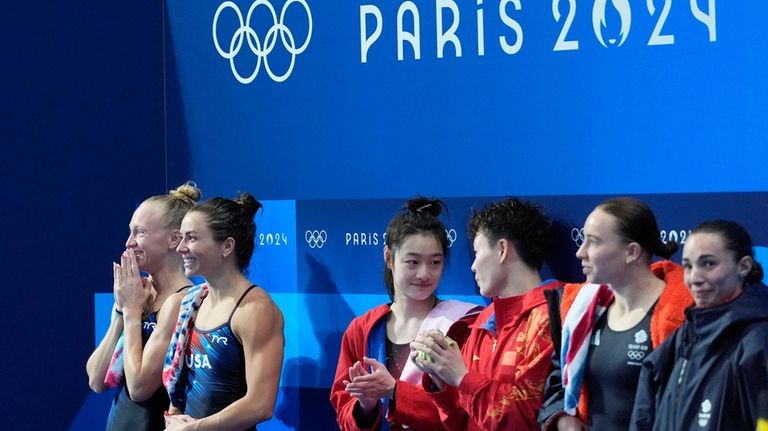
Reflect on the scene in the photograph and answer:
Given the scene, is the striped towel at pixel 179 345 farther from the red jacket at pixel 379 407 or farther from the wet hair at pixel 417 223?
the wet hair at pixel 417 223

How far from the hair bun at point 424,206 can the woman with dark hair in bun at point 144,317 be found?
1.05 metres

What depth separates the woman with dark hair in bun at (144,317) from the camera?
496 cm

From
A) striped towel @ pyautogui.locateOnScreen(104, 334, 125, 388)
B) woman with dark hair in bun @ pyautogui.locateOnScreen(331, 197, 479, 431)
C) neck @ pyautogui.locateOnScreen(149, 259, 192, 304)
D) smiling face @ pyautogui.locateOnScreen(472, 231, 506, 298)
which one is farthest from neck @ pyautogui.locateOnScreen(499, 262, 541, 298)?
striped towel @ pyautogui.locateOnScreen(104, 334, 125, 388)

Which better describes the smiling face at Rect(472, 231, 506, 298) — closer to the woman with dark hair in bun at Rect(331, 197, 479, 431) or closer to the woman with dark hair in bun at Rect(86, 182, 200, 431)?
the woman with dark hair in bun at Rect(331, 197, 479, 431)

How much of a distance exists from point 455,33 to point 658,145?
0.99 meters

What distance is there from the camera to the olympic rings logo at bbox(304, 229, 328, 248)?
5.31 m

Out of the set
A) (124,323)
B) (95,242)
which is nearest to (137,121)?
(95,242)

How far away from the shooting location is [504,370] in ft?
13.4

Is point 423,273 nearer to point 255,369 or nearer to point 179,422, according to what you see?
point 255,369

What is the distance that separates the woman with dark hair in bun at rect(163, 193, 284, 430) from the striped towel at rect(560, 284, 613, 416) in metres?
1.25

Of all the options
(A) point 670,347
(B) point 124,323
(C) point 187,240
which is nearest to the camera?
(A) point 670,347

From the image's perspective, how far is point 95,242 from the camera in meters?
5.97

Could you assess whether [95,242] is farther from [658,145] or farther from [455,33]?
[658,145]

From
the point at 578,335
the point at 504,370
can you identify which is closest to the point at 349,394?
the point at 504,370
